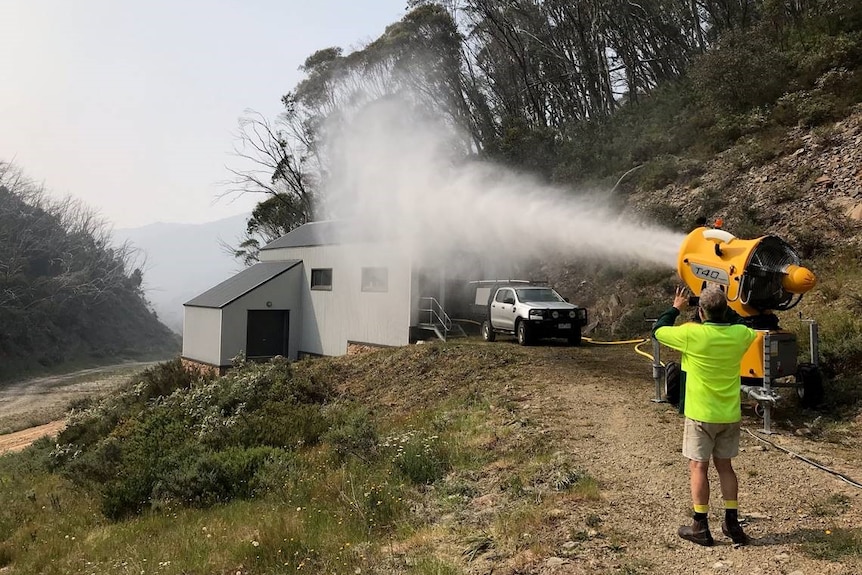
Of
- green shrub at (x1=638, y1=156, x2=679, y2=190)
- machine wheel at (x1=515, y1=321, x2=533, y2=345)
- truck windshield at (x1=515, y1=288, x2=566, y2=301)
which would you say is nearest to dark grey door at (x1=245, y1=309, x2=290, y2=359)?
truck windshield at (x1=515, y1=288, x2=566, y2=301)

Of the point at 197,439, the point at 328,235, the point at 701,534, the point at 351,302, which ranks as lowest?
the point at 197,439

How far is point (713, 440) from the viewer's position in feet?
15.4

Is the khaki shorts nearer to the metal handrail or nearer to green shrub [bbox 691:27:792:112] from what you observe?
the metal handrail

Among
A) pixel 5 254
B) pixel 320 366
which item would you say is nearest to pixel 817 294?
pixel 320 366

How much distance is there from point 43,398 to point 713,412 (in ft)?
118

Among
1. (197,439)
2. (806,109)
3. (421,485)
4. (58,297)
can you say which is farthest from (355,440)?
(58,297)

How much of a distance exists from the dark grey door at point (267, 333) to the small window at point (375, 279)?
572cm

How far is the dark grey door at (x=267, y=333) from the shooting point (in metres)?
26.3

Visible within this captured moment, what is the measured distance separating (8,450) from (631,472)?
19.3 m

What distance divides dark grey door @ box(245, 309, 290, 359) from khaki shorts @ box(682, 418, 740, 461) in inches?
938

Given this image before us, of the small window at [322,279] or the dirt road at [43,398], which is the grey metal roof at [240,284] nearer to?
the small window at [322,279]

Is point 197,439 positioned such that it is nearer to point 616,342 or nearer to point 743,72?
point 616,342

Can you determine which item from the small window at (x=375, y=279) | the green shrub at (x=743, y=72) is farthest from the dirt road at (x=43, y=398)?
the green shrub at (x=743, y=72)

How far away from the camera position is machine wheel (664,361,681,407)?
898cm
